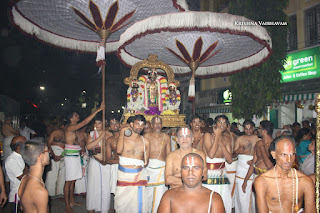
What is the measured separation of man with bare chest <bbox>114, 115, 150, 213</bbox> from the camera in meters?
5.18

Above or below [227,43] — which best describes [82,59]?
above

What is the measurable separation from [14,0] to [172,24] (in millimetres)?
3558

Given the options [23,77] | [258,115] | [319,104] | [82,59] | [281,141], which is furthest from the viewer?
[82,59]

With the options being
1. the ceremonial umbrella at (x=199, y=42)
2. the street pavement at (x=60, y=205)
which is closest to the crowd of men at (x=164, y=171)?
the street pavement at (x=60, y=205)

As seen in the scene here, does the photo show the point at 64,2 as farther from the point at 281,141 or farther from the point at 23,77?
the point at 23,77

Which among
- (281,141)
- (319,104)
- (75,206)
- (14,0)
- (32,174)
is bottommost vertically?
(75,206)

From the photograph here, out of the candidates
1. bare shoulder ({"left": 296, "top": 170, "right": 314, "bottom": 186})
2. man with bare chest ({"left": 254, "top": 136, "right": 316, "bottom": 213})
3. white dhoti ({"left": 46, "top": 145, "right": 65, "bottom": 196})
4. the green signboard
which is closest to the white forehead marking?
man with bare chest ({"left": 254, "top": 136, "right": 316, "bottom": 213})

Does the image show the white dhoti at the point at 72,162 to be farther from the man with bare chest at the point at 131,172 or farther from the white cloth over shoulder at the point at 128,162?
the white cloth over shoulder at the point at 128,162

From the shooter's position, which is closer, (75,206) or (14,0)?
(14,0)

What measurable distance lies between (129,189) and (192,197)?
2.93 meters

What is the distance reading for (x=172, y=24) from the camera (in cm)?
605

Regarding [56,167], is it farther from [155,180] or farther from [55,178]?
[155,180]

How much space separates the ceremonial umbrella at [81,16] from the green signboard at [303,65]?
32.1ft

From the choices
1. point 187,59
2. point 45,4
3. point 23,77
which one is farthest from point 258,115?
point 23,77
